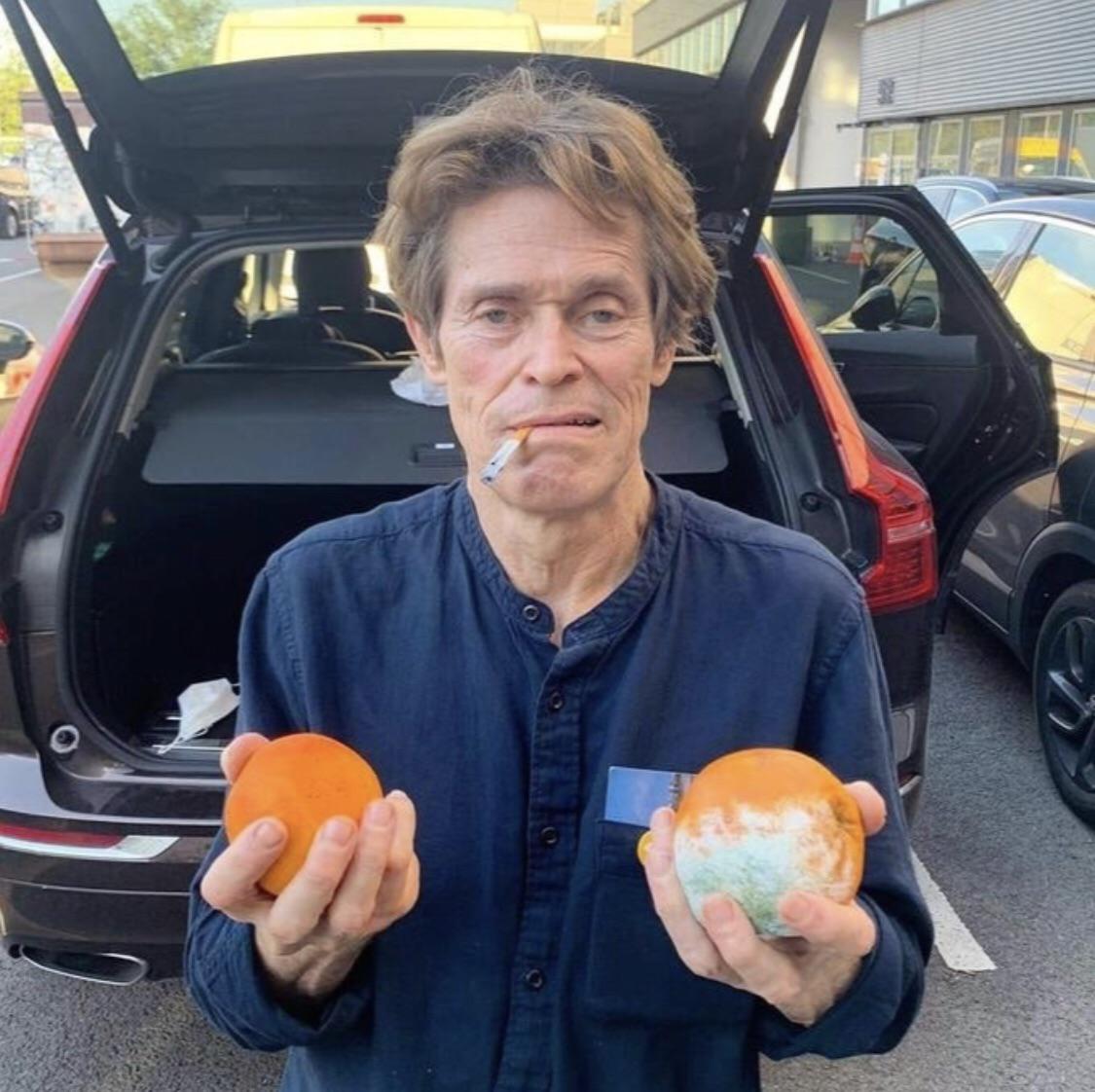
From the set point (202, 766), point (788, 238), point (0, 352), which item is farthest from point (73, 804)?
point (788, 238)

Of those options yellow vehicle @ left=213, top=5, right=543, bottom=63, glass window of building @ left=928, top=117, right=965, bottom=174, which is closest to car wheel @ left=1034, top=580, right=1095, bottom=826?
yellow vehicle @ left=213, top=5, right=543, bottom=63

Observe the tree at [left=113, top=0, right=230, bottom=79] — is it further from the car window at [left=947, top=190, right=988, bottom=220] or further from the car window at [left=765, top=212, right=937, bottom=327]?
the car window at [left=947, top=190, right=988, bottom=220]

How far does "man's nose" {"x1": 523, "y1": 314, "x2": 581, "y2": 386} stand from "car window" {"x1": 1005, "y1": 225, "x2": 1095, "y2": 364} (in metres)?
3.28

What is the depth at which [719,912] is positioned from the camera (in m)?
0.97

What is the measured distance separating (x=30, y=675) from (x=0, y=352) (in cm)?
246

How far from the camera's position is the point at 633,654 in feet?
4.28

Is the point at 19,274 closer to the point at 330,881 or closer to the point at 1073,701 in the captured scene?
the point at 1073,701

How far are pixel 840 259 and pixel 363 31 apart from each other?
4258mm

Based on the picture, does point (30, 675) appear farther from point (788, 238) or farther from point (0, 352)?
point (788, 238)

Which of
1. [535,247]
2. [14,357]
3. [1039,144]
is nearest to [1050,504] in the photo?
[535,247]

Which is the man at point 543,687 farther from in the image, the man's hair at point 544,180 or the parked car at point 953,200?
the parked car at point 953,200

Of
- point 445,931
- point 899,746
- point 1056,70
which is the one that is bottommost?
point 1056,70

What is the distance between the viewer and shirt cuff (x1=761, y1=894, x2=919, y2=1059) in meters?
1.16

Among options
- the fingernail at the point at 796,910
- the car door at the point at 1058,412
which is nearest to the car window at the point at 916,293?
the car door at the point at 1058,412
